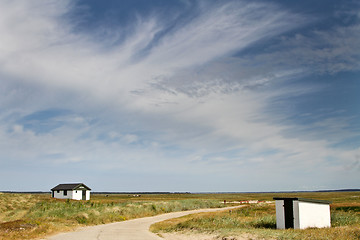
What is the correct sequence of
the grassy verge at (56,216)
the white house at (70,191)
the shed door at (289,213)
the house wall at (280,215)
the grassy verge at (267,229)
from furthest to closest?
the white house at (70,191), the house wall at (280,215), the shed door at (289,213), the grassy verge at (56,216), the grassy verge at (267,229)

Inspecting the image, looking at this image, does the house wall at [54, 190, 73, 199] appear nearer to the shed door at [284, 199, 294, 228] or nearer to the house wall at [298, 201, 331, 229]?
the shed door at [284, 199, 294, 228]

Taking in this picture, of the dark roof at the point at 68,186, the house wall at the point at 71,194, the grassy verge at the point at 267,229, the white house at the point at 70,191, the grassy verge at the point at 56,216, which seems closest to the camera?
the grassy verge at the point at 267,229

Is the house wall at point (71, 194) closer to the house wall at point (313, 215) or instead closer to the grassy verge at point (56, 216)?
the grassy verge at point (56, 216)

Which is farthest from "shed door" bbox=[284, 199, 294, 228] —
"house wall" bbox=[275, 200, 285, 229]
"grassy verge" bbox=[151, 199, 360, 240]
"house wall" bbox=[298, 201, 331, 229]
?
"grassy verge" bbox=[151, 199, 360, 240]

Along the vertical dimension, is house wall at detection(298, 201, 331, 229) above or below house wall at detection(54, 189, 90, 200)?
above

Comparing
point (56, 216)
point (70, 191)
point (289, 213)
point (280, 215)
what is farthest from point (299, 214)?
point (70, 191)

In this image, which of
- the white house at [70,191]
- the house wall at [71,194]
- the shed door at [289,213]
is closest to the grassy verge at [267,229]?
the shed door at [289,213]

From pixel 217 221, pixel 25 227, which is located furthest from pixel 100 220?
pixel 217 221

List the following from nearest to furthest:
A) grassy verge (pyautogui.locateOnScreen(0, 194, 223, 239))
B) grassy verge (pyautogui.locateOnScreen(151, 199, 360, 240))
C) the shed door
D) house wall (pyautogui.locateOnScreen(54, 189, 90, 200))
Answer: grassy verge (pyautogui.locateOnScreen(151, 199, 360, 240)) → grassy verge (pyautogui.locateOnScreen(0, 194, 223, 239)) → the shed door → house wall (pyautogui.locateOnScreen(54, 189, 90, 200))

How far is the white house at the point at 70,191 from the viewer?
79.2 metres

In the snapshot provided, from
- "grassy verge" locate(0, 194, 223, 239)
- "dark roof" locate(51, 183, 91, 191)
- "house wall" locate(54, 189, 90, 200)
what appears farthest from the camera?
"dark roof" locate(51, 183, 91, 191)

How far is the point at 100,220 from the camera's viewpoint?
36.5 metres

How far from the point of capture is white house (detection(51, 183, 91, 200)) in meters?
79.2

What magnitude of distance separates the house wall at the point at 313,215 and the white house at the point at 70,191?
64.0m
